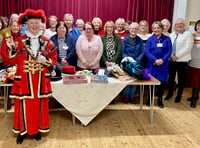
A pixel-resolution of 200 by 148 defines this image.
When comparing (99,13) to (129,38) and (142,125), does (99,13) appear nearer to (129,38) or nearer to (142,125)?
(129,38)

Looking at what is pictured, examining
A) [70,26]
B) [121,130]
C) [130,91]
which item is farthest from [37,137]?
[70,26]

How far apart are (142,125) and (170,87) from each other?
4.91 feet

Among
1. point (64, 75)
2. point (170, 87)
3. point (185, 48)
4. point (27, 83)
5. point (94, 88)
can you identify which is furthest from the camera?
point (170, 87)

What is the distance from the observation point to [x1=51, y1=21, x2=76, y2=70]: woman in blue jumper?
10.4 feet

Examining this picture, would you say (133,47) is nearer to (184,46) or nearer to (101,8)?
(184,46)

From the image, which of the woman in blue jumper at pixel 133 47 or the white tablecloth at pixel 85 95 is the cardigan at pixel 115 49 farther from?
the white tablecloth at pixel 85 95

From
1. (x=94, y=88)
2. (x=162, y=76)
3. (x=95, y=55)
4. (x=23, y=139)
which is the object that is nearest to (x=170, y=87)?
(x=162, y=76)

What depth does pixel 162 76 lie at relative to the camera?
11.7 feet

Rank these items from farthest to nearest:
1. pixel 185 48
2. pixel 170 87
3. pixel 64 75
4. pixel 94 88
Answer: pixel 170 87 → pixel 185 48 → pixel 64 75 → pixel 94 88

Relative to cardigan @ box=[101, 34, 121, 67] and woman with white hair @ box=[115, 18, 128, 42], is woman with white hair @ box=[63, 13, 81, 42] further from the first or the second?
woman with white hair @ box=[115, 18, 128, 42]

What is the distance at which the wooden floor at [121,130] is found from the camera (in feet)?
8.26

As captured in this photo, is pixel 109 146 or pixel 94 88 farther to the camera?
pixel 94 88

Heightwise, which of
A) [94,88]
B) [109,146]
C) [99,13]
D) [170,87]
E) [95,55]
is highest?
[99,13]

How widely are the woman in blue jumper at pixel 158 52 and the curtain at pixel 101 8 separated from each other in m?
1.68
